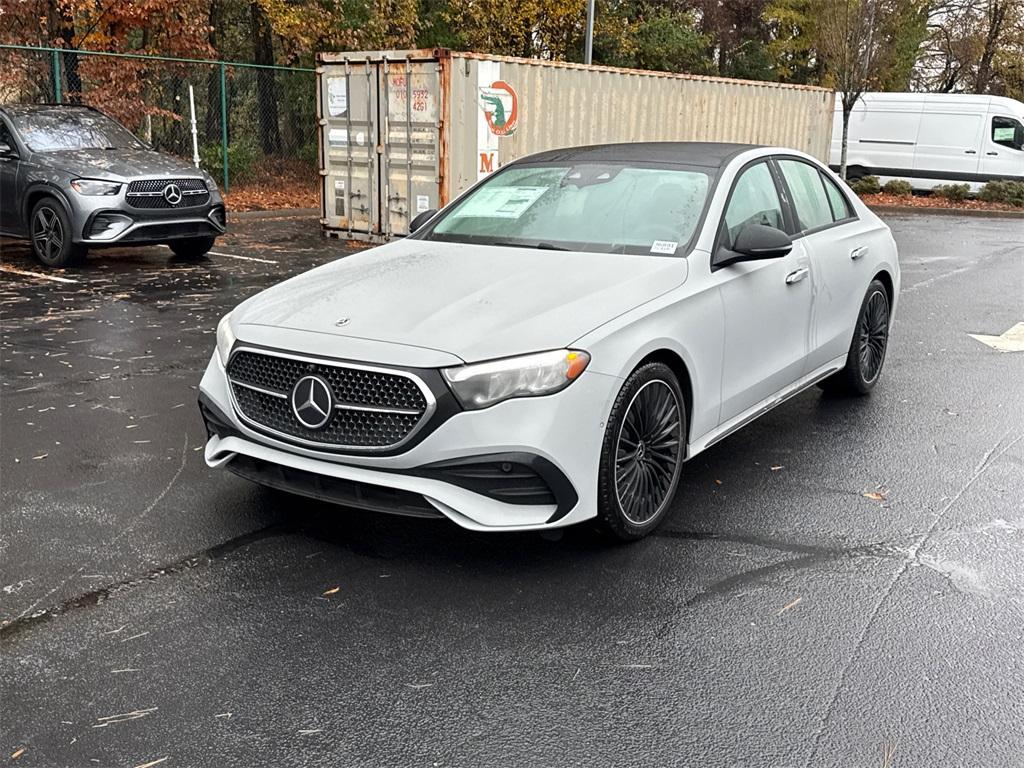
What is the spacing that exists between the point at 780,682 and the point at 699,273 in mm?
1989

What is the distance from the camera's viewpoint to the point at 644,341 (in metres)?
4.18

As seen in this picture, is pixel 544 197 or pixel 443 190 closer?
pixel 544 197

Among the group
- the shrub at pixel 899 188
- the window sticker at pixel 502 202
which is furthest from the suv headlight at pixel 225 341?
the shrub at pixel 899 188

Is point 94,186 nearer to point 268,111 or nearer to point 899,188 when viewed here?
point 268,111

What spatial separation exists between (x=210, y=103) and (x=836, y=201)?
1697 cm

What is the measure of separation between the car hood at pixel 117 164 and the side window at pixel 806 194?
8.07 metres

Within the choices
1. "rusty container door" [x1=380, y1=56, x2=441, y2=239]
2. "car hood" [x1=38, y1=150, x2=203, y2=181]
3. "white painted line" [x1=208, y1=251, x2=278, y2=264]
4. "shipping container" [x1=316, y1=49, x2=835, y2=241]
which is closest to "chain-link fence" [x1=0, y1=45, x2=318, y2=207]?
"shipping container" [x1=316, y1=49, x2=835, y2=241]

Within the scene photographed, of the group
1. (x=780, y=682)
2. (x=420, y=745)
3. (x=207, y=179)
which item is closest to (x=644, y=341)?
(x=780, y=682)

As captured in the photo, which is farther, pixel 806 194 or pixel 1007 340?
pixel 1007 340

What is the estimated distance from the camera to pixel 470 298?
4.32m

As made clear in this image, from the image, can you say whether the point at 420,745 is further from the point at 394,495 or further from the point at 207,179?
the point at 207,179

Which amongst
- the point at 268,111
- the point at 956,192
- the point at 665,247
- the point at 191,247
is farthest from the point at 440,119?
the point at 956,192

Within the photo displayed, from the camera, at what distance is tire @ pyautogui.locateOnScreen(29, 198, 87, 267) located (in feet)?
37.8

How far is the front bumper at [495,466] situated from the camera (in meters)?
3.82
